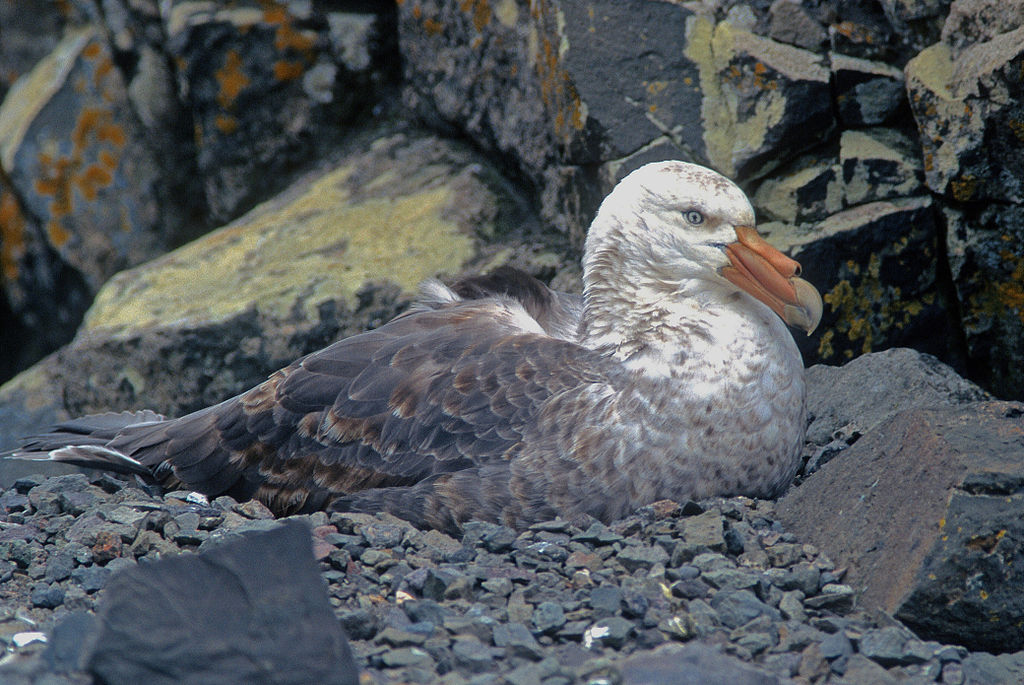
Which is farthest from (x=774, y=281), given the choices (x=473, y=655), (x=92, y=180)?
(x=92, y=180)

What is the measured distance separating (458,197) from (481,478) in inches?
101

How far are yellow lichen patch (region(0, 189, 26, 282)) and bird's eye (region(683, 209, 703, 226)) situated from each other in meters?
6.10

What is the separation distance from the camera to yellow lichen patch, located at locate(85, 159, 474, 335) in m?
5.89

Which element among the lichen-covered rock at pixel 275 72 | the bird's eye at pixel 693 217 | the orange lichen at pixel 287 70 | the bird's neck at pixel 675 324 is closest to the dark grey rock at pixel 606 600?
the bird's neck at pixel 675 324

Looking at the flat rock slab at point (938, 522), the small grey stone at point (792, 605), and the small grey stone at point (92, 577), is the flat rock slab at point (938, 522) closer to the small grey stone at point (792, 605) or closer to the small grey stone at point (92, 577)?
the small grey stone at point (792, 605)

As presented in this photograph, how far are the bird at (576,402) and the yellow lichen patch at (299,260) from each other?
143 centimetres

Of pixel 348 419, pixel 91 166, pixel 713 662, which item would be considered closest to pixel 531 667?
pixel 713 662

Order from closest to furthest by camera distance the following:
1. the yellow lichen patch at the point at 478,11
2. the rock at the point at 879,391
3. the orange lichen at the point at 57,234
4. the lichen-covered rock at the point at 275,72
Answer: the rock at the point at 879,391 < the yellow lichen patch at the point at 478,11 < the lichen-covered rock at the point at 275,72 < the orange lichen at the point at 57,234

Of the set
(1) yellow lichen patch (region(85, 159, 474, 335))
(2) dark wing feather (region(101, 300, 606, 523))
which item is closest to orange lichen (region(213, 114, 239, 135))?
(1) yellow lichen patch (region(85, 159, 474, 335))

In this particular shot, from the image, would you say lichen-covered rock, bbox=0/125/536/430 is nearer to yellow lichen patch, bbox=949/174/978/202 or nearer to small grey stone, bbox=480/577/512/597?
yellow lichen patch, bbox=949/174/978/202

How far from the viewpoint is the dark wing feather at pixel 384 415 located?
405 centimetres

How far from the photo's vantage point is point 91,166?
311 inches

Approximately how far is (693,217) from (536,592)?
156 cm

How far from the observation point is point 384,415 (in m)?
4.20
